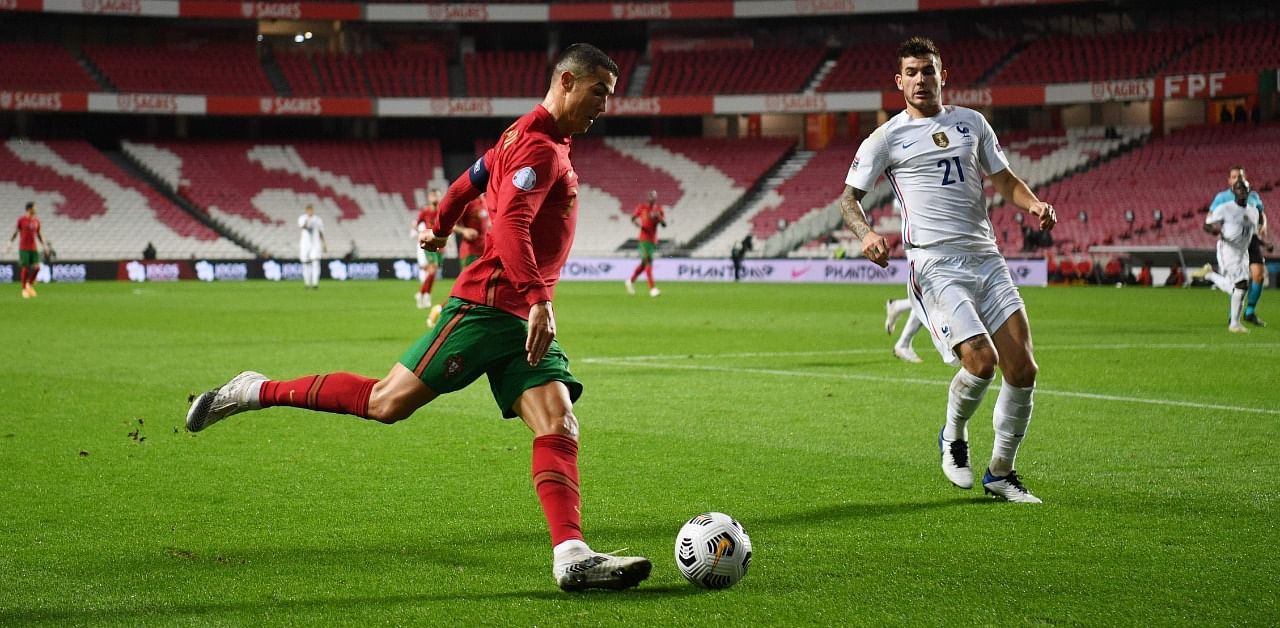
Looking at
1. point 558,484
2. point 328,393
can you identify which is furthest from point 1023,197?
point 328,393

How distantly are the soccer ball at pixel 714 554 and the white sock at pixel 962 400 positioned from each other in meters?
2.13

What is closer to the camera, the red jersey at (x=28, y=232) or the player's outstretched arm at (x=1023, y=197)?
the player's outstretched arm at (x=1023, y=197)

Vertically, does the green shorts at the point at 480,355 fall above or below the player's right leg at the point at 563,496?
above

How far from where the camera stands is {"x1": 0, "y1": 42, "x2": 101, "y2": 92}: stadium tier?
1973 inches

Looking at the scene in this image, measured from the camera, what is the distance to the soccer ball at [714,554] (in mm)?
4520

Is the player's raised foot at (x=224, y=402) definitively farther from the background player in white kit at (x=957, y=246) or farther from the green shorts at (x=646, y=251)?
the green shorts at (x=646, y=251)

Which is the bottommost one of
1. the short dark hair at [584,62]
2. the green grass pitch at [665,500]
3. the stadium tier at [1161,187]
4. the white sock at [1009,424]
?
the green grass pitch at [665,500]

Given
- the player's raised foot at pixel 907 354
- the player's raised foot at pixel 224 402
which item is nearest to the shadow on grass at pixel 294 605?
the player's raised foot at pixel 224 402

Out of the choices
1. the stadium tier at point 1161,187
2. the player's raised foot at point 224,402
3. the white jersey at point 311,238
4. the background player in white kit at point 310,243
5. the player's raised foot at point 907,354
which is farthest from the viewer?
the stadium tier at point 1161,187

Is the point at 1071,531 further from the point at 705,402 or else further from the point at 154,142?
the point at 154,142

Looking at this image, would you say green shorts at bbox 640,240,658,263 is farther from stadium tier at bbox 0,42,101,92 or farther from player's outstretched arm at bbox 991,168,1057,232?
stadium tier at bbox 0,42,101,92

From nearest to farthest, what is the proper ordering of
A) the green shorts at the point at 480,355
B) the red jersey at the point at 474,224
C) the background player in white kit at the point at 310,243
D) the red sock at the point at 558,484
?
the red sock at the point at 558,484 < the green shorts at the point at 480,355 < the red jersey at the point at 474,224 < the background player in white kit at the point at 310,243

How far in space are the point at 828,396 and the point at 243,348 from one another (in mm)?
7789

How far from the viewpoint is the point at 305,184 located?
5281cm
